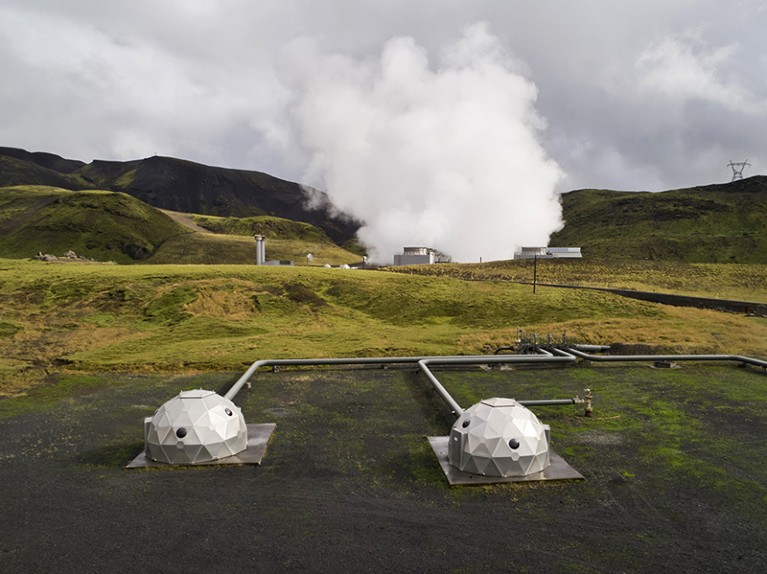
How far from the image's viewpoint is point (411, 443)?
564 inches

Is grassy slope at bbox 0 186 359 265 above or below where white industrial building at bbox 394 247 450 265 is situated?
above

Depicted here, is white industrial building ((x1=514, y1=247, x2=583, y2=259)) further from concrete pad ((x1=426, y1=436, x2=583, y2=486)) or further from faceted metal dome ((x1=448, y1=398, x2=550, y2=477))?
faceted metal dome ((x1=448, y1=398, x2=550, y2=477))

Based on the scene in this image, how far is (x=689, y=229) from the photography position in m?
170

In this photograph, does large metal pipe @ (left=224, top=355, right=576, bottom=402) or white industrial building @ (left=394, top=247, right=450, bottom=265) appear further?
white industrial building @ (left=394, top=247, right=450, bottom=265)

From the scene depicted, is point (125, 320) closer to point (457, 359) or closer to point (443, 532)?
point (457, 359)

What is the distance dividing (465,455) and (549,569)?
3.71 m

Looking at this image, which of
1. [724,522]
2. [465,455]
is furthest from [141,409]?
[724,522]

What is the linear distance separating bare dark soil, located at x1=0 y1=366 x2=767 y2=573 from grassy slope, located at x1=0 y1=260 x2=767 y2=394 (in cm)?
1057

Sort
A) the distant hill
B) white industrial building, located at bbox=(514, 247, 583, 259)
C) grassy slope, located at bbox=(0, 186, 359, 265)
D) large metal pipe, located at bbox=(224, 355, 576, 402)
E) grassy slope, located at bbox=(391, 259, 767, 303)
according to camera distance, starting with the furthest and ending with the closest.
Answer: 1. grassy slope, located at bbox=(0, 186, 359, 265)
2. the distant hill
3. white industrial building, located at bbox=(514, 247, 583, 259)
4. grassy slope, located at bbox=(391, 259, 767, 303)
5. large metal pipe, located at bbox=(224, 355, 576, 402)

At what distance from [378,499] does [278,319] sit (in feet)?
110


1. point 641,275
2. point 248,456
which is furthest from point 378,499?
point 641,275

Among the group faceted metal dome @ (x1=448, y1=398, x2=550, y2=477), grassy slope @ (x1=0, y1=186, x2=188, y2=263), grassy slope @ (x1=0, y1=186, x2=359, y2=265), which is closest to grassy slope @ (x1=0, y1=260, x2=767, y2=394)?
faceted metal dome @ (x1=448, y1=398, x2=550, y2=477)

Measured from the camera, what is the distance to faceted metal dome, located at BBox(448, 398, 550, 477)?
11.8 metres

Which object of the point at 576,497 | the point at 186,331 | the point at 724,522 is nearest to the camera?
the point at 724,522
